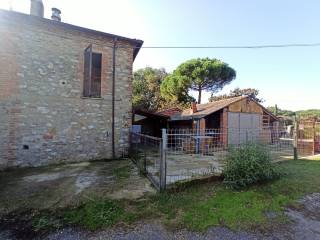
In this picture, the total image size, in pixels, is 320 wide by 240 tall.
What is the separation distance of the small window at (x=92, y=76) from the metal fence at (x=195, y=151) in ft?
8.97

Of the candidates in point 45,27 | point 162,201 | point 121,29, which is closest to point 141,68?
point 121,29

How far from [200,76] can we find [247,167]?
2265cm

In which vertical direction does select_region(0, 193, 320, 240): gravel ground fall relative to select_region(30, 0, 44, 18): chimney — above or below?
below

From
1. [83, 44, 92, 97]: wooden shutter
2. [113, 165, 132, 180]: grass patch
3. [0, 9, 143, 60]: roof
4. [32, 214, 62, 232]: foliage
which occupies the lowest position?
[32, 214, 62, 232]: foliage

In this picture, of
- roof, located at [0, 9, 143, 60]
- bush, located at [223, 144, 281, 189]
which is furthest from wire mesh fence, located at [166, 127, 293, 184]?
roof, located at [0, 9, 143, 60]

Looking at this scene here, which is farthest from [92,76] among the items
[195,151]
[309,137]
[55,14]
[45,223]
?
[309,137]

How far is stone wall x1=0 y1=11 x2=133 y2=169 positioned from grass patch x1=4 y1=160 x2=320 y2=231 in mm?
5402

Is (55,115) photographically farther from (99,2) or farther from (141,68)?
(141,68)

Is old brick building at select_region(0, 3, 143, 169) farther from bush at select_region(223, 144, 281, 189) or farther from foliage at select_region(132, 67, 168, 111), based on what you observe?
foliage at select_region(132, 67, 168, 111)

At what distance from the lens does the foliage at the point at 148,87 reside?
1164 inches

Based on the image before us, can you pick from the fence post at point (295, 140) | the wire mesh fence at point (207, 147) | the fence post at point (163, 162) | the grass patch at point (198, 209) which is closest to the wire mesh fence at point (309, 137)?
the wire mesh fence at point (207, 147)

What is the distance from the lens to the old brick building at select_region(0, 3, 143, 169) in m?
8.61

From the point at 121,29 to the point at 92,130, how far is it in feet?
17.2

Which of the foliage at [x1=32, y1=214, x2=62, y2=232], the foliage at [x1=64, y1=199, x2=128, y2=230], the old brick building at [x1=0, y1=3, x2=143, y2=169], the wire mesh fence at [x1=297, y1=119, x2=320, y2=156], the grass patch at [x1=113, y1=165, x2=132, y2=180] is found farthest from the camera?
the wire mesh fence at [x1=297, y1=119, x2=320, y2=156]
